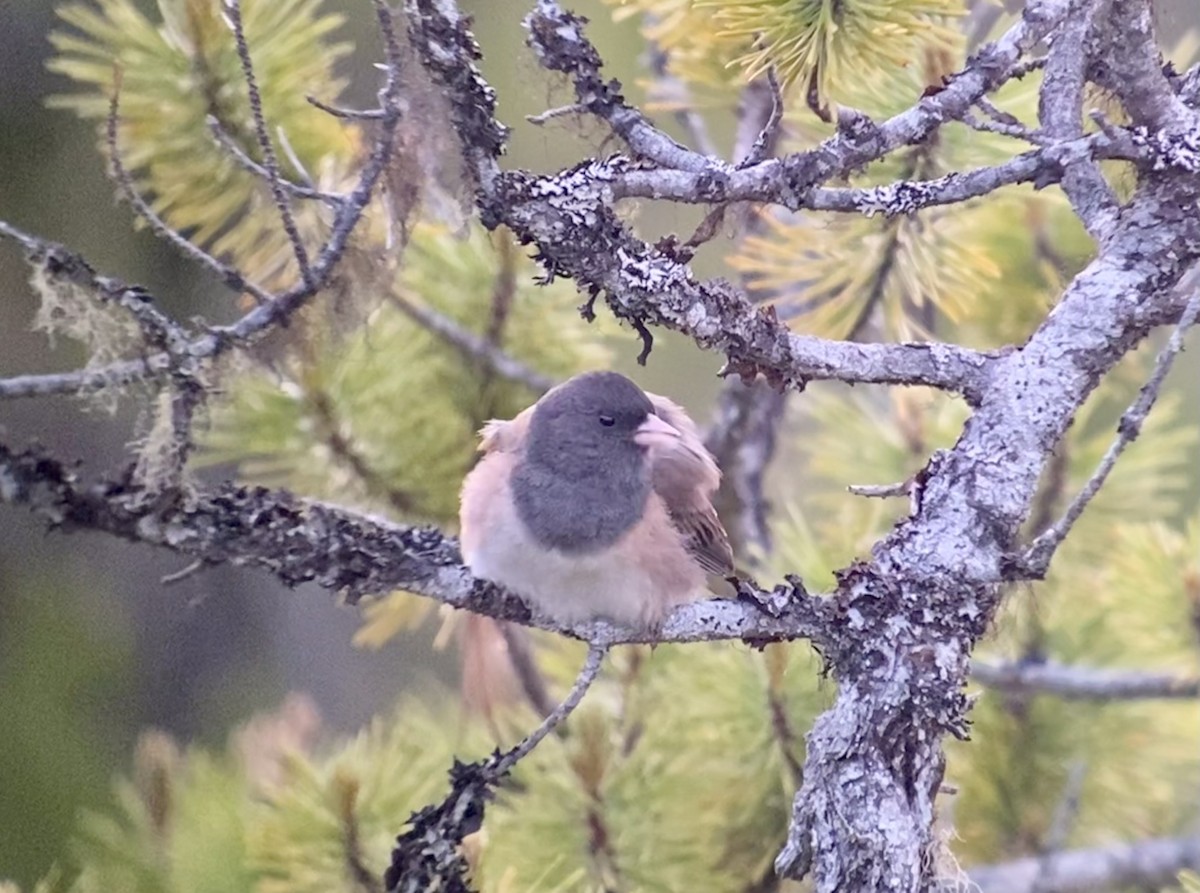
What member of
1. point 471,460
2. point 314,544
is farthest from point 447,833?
point 471,460

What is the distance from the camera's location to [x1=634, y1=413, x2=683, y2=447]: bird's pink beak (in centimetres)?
110

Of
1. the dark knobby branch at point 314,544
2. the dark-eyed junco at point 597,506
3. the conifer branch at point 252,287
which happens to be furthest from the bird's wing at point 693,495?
the conifer branch at point 252,287

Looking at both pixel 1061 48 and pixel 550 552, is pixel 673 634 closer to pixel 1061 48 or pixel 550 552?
pixel 550 552

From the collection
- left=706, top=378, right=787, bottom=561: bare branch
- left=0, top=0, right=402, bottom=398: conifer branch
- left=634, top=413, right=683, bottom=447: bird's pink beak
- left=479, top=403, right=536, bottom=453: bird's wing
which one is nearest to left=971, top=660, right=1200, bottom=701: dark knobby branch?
left=706, top=378, right=787, bottom=561: bare branch

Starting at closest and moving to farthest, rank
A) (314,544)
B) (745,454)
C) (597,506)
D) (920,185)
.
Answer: (314,544) → (920,185) → (597,506) → (745,454)

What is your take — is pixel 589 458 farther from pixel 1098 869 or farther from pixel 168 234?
pixel 1098 869

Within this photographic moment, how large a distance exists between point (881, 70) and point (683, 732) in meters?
0.58

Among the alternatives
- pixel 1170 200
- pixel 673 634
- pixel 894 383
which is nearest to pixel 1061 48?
pixel 1170 200

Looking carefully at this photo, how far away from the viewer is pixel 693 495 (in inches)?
43.8

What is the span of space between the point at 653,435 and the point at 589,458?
0.06 metres

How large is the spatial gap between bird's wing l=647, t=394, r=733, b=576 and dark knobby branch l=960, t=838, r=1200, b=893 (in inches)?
14.8

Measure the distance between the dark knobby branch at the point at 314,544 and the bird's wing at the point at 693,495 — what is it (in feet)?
0.83

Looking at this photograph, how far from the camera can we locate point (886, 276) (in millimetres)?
1044

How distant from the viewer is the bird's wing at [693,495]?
42.4 inches
